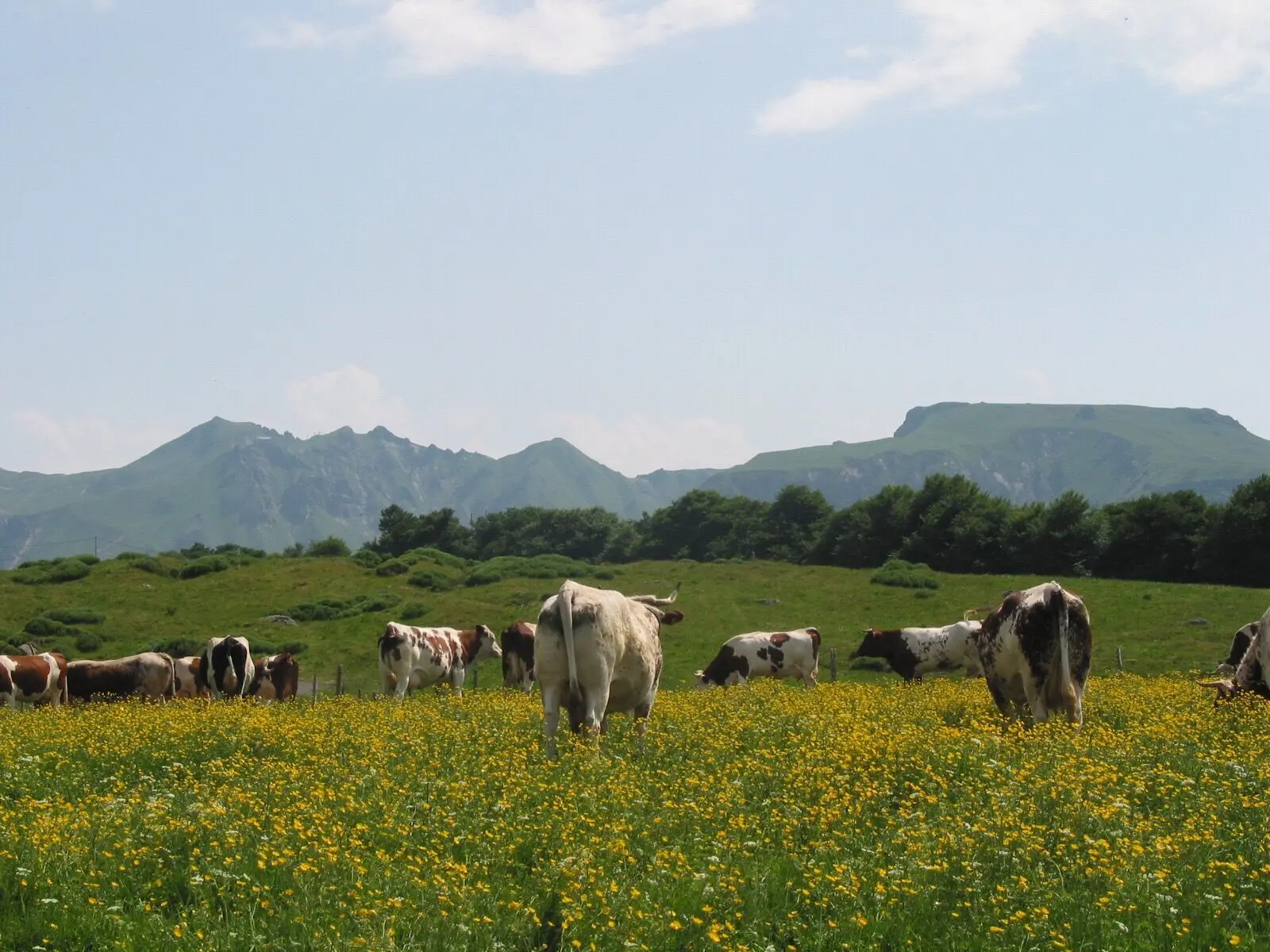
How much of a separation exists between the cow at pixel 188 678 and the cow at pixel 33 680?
332 cm

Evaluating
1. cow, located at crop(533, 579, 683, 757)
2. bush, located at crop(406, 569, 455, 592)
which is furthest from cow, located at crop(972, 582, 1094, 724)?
bush, located at crop(406, 569, 455, 592)

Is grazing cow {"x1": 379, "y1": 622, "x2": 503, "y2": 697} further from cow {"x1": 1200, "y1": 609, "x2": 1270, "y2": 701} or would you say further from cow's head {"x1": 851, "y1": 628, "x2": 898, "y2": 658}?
cow {"x1": 1200, "y1": 609, "x2": 1270, "y2": 701}

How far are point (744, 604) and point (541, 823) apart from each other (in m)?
46.4

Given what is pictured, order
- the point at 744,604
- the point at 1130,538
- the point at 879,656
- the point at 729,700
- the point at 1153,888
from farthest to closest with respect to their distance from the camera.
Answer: the point at 1130,538 → the point at 744,604 → the point at 879,656 → the point at 729,700 → the point at 1153,888

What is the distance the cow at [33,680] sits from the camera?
29.4m

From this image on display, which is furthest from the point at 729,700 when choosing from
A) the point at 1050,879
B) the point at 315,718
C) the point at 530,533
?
the point at 530,533

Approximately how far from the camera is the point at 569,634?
1398 centimetres

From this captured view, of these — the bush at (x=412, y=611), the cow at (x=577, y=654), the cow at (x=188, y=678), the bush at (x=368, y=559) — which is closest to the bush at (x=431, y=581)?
the bush at (x=368, y=559)

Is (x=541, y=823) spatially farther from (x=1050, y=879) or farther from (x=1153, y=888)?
(x=1153, y=888)

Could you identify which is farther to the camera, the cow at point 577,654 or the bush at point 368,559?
the bush at point 368,559

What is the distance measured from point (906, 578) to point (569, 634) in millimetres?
48571

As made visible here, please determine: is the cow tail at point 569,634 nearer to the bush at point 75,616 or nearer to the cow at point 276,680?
the cow at point 276,680

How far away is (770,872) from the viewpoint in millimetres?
8773

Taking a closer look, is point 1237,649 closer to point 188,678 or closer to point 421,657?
point 421,657
